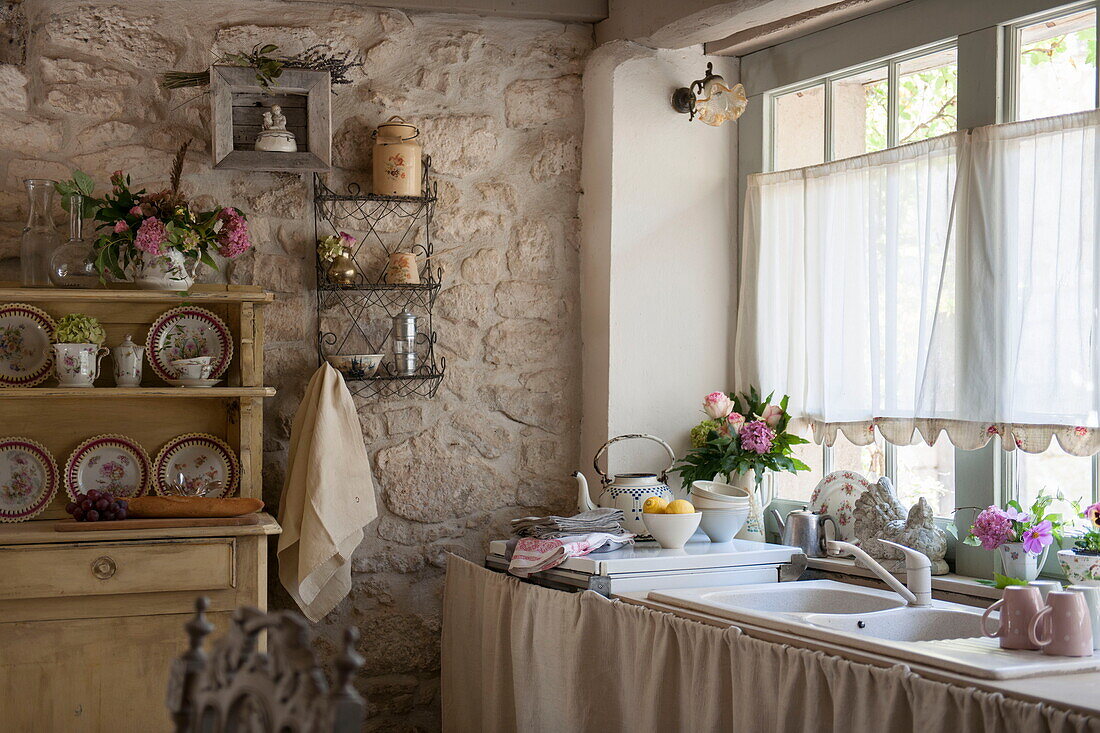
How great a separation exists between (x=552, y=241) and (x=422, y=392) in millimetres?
636

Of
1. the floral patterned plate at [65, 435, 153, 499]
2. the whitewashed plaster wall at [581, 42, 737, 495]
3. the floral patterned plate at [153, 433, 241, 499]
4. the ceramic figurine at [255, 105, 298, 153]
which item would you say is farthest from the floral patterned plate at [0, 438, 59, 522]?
the whitewashed plaster wall at [581, 42, 737, 495]

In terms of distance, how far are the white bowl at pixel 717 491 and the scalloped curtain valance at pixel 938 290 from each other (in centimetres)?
31

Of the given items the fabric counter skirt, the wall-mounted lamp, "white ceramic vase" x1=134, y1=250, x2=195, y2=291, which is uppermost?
the wall-mounted lamp

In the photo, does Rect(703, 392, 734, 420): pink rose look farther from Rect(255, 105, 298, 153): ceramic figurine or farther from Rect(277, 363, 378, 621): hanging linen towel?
Rect(255, 105, 298, 153): ceramic figurine

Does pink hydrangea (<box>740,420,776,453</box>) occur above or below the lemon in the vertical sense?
above

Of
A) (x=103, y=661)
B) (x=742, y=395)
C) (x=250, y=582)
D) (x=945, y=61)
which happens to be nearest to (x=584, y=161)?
(x=742, y=395)

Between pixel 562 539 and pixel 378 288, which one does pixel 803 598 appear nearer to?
pixel 562 539

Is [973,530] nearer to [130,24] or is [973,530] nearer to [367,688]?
[367,688]

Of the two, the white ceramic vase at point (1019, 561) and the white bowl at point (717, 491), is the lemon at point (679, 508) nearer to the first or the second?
→ the white bowl at point (717, 491)

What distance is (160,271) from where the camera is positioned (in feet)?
9.30

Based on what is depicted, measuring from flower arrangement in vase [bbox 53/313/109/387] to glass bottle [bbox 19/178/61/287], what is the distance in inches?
5.2

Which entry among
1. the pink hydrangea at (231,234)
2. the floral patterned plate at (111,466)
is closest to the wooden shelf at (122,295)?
the pink hydrangea at (231,234)

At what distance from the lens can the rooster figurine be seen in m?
2.74

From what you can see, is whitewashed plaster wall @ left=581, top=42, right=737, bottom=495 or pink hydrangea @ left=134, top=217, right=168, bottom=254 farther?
whitewashed plaster wall @ left=581, top=42, right=737, bottom=495
